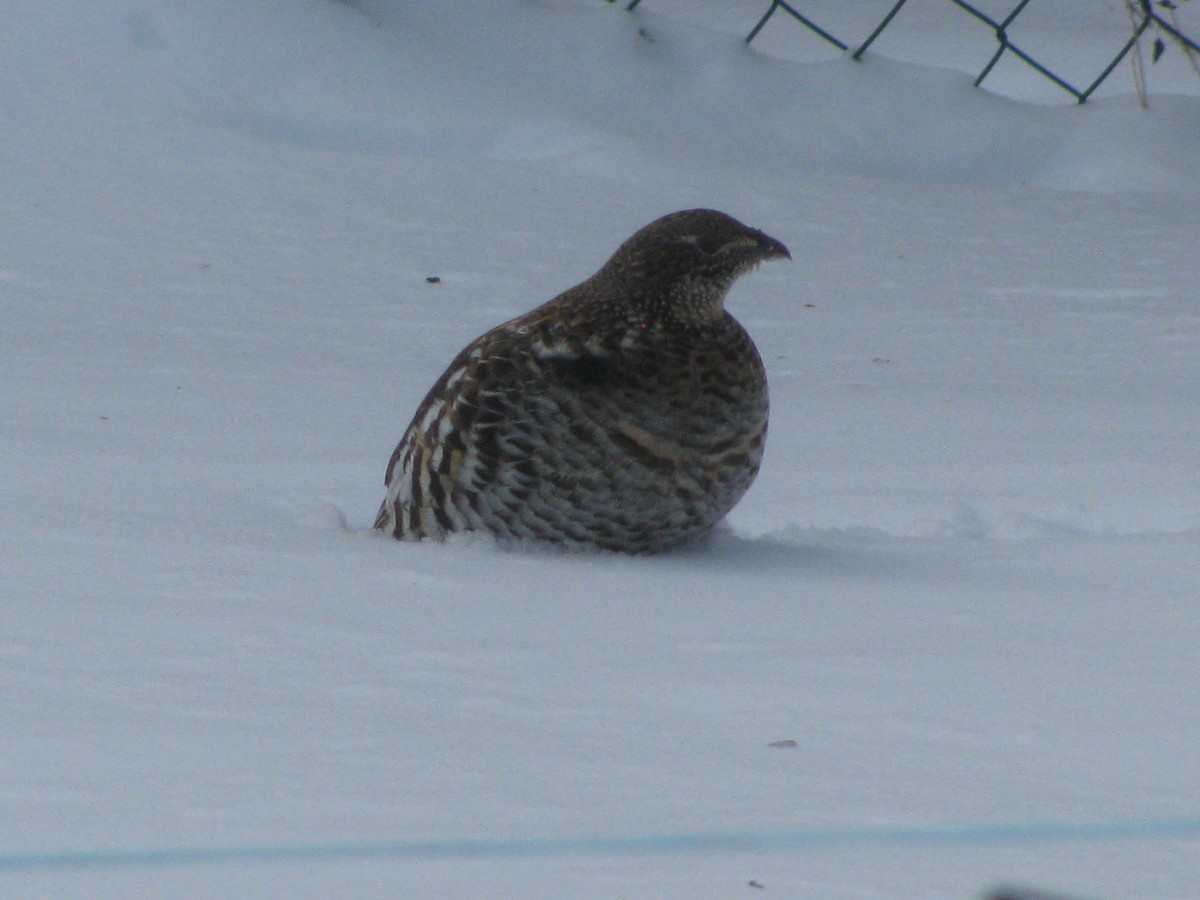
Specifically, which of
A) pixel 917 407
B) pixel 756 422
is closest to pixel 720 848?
pixel 756 422

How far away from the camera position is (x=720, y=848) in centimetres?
162

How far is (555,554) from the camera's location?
2.96 meters

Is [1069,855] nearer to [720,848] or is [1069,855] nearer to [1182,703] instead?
[720,848]

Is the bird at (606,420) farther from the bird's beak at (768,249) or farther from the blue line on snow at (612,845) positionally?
the blue line on snow at (612,845)

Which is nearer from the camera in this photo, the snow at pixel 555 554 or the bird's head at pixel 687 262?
the snow at pixel 555 554

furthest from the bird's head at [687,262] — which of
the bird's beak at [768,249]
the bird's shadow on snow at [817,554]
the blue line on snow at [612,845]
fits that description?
the blue line on snow at [612,845]

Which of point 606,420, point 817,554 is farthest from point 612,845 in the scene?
point 817,554

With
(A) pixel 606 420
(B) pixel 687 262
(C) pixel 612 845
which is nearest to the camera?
(C) pixel 612 845

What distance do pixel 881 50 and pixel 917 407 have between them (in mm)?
4531

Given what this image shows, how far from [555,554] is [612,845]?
4.51 feet

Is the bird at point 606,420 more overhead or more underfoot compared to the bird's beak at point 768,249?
more underfoot

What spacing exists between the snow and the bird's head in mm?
411

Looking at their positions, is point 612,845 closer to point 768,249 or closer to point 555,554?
point 555,554

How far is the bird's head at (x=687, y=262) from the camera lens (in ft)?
9.89
